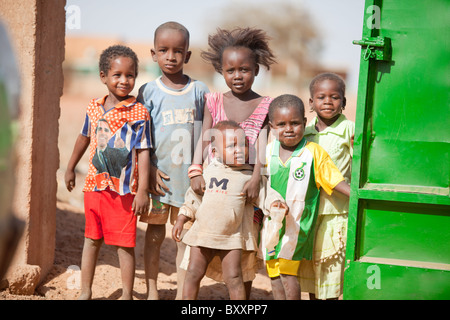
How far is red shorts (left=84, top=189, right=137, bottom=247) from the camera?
12.1ft

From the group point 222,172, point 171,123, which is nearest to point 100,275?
point 171,123

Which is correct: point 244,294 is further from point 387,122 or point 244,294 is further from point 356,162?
point 387,122

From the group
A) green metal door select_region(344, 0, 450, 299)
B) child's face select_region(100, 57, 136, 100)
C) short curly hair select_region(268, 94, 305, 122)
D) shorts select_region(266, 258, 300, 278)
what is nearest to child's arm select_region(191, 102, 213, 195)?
short curly hair select_region(268, 94, 305, 122)

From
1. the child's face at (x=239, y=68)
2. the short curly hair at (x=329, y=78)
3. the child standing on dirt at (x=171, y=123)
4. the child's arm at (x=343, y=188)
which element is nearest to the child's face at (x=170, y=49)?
the child standing on dirt at (x=171, y=123)

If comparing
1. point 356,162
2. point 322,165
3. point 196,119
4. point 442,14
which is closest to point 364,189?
point 356,162

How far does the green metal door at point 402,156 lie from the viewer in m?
2.96

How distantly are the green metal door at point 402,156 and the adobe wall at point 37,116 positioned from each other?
2287 mm

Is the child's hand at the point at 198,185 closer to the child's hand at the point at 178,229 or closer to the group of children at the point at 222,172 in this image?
the group of children at the point at 222,172

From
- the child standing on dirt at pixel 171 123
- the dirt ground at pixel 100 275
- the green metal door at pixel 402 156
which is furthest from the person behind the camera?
the dirt ground at pixel 100 275

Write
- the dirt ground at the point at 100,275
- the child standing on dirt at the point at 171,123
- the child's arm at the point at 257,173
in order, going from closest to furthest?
the child's arm at the point at 257,173 → the child standing on dirt at the point at 171,123 → the dirt ground at the point at 100,275

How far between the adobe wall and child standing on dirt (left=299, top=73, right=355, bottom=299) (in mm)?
1991

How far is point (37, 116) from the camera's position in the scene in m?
3.88

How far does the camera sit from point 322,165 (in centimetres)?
339

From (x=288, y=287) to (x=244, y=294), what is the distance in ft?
0.98
